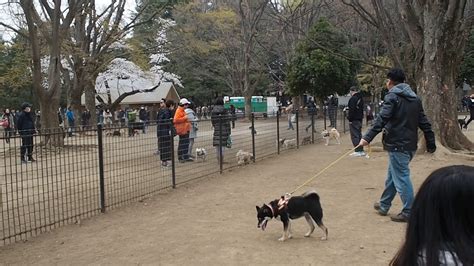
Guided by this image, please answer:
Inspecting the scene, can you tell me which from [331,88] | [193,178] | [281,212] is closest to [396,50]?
[193,178]

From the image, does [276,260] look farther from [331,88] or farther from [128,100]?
[128,100]

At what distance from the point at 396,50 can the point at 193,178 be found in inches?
292

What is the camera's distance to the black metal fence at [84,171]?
712 centimetres

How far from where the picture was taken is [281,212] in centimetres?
560

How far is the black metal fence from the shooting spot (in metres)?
7.12

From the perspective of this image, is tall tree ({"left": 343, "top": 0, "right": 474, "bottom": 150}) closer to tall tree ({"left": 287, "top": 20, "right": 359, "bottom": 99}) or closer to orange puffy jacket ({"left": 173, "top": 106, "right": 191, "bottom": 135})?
orange puffy jacket ({"left": 173, "top": 106, "right": 191, "bottom": 135})

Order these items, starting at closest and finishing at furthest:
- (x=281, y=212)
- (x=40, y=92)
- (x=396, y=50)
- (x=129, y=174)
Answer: (x=281, y=212)
(x=129, y=174)
(x=396, y=50)
(x=40, y=92)

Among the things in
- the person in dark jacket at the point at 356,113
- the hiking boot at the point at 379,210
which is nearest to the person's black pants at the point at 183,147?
the person in dark jacket at the point at 356,113

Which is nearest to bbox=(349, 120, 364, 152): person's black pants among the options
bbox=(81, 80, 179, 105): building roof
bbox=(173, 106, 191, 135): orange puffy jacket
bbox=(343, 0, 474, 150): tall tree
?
bbox=(343, 0, 474, 150): tall tree

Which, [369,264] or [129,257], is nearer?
[369,264]

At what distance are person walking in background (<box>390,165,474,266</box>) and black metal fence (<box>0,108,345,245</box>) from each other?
5.37 m

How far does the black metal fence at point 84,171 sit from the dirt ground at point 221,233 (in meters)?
0.47

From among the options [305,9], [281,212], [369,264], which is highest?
[305,9]

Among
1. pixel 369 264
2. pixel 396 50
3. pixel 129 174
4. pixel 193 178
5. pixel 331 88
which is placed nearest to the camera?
pixel 369 264
